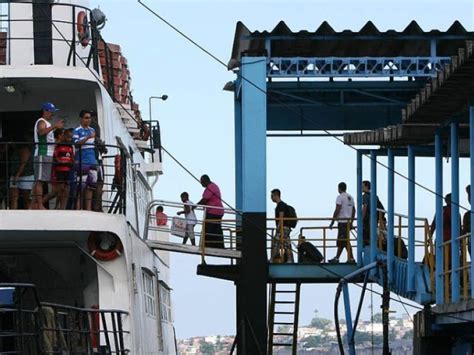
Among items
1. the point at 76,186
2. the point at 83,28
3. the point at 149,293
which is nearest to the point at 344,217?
the point at 149,293

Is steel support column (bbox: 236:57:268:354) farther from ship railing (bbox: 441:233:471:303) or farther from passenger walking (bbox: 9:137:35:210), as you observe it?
passenger walking (bbox: 9:137:35:210)

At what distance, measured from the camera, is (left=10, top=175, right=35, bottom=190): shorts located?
65.0 ft

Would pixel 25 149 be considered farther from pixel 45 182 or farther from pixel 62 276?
pixel 62 276

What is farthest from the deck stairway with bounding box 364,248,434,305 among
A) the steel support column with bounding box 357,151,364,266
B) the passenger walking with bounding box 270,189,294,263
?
the passenger walking with bounding box 270,189,294,263

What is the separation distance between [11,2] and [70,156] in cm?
331

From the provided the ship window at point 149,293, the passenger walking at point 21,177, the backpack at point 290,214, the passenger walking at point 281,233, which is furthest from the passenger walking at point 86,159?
the backpack at point 290,214

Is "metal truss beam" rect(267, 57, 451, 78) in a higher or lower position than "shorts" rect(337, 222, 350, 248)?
higher

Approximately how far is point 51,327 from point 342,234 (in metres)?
13.8

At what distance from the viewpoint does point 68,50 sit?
75.3 ft

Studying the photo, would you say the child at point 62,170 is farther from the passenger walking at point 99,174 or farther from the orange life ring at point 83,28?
the orange life ring at point 83,28

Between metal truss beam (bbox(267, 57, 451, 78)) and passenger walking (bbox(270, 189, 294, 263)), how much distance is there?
7.23 feet

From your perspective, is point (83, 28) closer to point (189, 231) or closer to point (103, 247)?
point (103, 247)

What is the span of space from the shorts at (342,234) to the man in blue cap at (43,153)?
1112 cm

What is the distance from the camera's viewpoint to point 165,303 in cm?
3070
